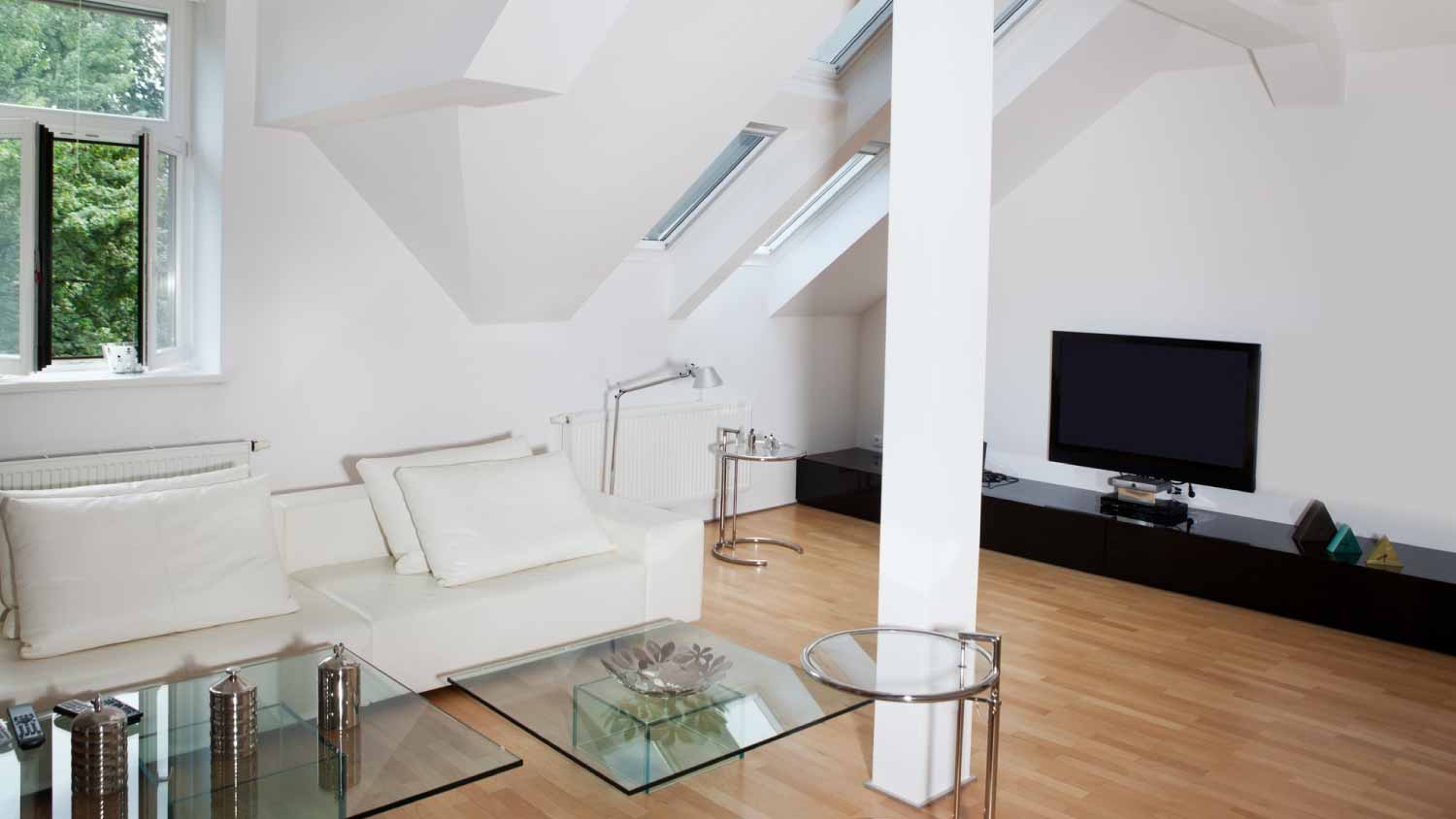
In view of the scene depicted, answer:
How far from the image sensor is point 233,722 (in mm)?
2793

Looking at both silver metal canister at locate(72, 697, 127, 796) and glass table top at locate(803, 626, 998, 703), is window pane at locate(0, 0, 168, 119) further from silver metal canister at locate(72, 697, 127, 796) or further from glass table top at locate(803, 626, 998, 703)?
glass table top at locate(803, 626, 998, 703)

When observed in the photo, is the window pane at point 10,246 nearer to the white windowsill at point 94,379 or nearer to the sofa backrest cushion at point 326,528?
the white windowsill at point 94,379

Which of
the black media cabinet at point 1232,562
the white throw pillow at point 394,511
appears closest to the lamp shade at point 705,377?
the black media cabinet at point 1232,562

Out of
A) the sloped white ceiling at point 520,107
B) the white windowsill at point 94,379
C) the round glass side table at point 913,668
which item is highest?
the sloped white ceiling at point 520,107

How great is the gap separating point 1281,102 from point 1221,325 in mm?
1137

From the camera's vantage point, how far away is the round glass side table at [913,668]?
279 cm

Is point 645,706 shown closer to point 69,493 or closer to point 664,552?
point 664,552

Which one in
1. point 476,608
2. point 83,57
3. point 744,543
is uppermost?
point 83,57

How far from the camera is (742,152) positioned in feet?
20.0

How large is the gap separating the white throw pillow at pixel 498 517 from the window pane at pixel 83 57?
1870 mm

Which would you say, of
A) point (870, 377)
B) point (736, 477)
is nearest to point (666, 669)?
point (736, 477)

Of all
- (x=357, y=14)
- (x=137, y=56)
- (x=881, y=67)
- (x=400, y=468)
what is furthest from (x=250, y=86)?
(x=881, y=67)

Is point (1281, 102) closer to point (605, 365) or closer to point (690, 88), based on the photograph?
point (690, 88)

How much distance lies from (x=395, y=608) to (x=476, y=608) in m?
0.28
